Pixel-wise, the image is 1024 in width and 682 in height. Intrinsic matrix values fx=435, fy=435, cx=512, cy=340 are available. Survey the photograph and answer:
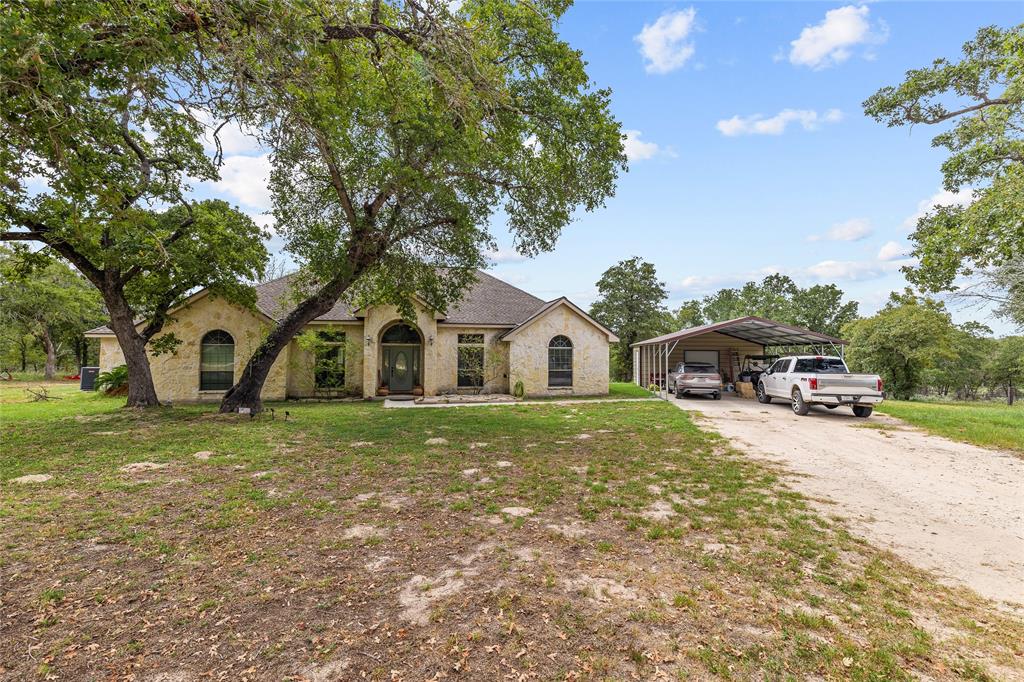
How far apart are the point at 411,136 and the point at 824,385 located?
42.7 feet

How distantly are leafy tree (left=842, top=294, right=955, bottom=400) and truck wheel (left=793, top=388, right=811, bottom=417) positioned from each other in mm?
20183

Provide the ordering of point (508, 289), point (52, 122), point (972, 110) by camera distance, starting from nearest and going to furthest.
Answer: point (52, 122) < point (972, 110) < point (508, 289)

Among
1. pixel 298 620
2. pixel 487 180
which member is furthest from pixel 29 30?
pixel 487 180

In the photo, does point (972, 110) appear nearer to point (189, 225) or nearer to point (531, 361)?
point (531, 361)

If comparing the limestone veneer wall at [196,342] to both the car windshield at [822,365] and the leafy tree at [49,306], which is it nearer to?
the leafy tree at [49,306]

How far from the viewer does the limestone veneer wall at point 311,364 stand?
1758 cm

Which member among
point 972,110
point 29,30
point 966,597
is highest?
point 972,110

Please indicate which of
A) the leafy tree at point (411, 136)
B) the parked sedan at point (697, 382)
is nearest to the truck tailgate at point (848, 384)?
the parked sedan at point (697, 382)

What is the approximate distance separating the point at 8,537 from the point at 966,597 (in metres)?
8.34

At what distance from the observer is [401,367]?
19.2m

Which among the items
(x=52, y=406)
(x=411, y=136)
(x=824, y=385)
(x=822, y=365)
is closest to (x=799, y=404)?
(x=824, y=385)

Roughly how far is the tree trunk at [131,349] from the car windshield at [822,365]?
20.4 metres

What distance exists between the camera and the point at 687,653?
261 centimetres

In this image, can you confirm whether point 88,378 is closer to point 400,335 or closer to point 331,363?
point 331,363
